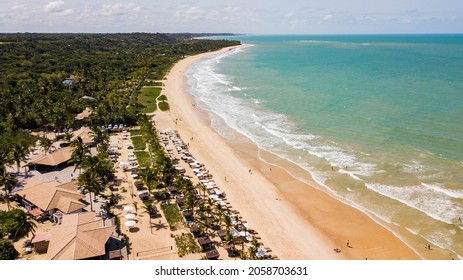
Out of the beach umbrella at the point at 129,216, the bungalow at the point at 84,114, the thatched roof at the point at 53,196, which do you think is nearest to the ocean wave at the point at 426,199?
the beach umbrella at the point at 129,216

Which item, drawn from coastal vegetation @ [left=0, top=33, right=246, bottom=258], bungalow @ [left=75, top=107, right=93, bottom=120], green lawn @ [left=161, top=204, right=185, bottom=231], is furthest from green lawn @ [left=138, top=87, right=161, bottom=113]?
green lawn @ [left=161, top=204, right=185, bottom=231]

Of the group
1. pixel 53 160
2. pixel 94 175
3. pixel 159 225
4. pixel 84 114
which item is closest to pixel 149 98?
pixel 84 114

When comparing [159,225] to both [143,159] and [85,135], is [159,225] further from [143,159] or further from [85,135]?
[85,135]

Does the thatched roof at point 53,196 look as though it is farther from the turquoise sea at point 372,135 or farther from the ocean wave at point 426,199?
the ocean wave at point 426,199

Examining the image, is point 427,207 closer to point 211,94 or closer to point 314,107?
point 314,107

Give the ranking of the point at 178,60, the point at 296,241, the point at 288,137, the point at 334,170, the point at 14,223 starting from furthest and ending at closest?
1. the point at 178,60
2. the point at 288,137
3. the point at 334,170
4. the point at 296,241
5. the point at 14,223

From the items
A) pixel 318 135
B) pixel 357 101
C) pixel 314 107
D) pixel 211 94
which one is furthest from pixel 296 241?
pixel 211 94
